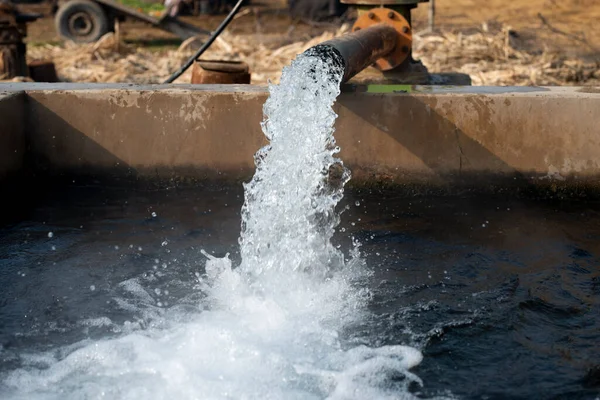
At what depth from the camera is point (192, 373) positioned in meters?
4.39

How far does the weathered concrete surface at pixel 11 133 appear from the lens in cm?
635

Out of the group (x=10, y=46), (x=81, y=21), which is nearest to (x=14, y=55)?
(x=10, y=46)

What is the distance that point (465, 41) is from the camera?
1163 centimetres

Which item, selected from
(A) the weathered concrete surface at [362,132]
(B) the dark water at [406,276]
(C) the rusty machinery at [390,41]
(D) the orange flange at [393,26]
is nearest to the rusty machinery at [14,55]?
(A) the weathered concrete surface at [362,132]

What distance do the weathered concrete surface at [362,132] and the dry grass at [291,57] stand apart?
3.83m

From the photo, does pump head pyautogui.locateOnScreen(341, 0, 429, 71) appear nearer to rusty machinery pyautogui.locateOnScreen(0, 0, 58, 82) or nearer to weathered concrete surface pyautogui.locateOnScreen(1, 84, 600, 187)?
weathered concrete surface pyautogui.locateOnScreen(1, 84, 600, 187)

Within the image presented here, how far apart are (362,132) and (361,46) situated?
2.04 ft

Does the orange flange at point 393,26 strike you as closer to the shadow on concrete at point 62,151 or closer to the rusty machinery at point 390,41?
the rusty machinery at point 390,41

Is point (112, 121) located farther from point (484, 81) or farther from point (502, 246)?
point (484, 81)

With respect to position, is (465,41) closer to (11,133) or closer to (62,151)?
(62,151)

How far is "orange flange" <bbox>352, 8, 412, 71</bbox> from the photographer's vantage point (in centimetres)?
742

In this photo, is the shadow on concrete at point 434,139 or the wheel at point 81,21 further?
the wheel at point 81,21

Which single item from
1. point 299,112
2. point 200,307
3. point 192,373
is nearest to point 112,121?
point 299,112

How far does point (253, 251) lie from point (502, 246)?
5.39 feet
